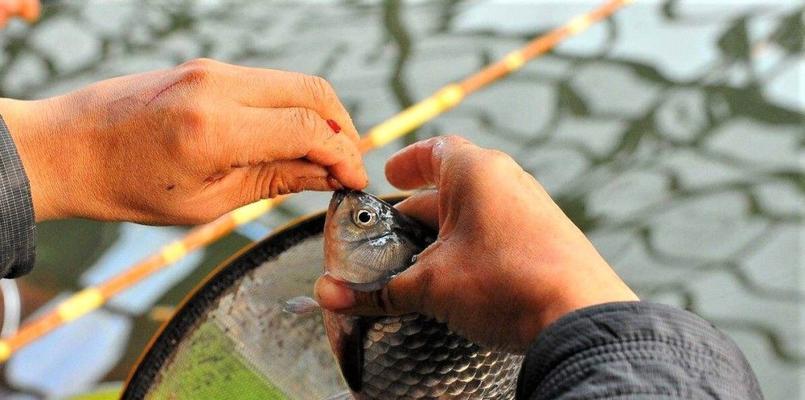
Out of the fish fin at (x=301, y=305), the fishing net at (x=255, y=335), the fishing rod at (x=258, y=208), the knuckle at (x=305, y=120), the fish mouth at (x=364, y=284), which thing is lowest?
the fishing rod at (x=258, y=208)

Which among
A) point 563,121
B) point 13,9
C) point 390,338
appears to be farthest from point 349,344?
point 563,121

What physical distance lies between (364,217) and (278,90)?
0.43 feet

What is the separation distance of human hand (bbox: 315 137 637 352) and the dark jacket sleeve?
0.03 meters

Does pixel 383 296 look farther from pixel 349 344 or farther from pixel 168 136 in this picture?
pixel 168 136

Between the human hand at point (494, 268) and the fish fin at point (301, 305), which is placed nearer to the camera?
the human hand at point (494, 268)

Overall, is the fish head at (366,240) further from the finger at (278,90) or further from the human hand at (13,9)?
the human hand at (13,9)

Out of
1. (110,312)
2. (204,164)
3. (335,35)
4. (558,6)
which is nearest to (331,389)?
(204,164)

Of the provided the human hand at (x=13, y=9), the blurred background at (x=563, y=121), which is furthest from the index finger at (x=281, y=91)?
the blurred background at (x=563, y=121)

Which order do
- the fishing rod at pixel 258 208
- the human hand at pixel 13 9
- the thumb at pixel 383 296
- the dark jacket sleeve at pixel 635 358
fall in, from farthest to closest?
the fishing rod at pixel 258 208, the human hand at pixel 13 9, the thumb at pixel 383 296, the dark jacket sleeve at pixel 635 358

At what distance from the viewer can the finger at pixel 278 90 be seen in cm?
67

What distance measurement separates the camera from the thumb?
23.4 inches

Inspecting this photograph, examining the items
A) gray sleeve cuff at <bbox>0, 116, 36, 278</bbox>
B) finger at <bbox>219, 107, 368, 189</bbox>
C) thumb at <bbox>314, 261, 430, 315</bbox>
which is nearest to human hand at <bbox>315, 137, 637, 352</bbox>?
thumb at <bbox>314, 261, 430, 315</bbox>

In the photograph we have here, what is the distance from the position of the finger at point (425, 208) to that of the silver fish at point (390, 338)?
0.05 feet

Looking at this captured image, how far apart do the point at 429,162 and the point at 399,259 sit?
0.10 m
